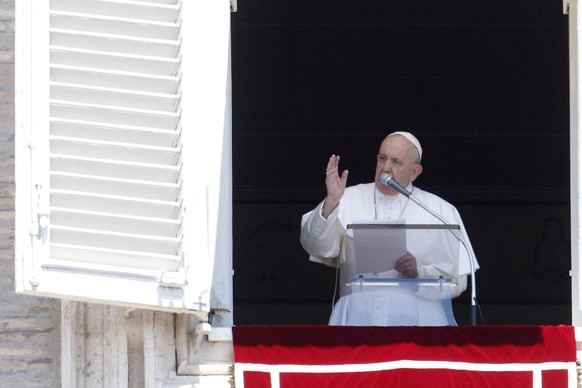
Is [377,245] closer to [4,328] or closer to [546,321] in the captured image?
[4,328]

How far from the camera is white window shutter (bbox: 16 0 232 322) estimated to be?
23.9ft

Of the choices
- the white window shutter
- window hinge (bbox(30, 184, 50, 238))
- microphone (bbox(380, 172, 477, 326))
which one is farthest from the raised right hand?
window hinge (bbox(30, 184, 50, 238))

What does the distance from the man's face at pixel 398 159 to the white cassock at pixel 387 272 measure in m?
0.10

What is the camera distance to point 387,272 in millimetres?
7926

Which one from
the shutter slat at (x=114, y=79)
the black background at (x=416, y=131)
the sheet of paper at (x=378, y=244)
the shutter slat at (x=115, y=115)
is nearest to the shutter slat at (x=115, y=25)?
the shutter slat at (x=114, y=79)

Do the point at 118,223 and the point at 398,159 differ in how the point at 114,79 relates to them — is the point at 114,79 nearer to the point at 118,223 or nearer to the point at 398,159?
the point at 118,223

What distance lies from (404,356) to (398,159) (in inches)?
56.8

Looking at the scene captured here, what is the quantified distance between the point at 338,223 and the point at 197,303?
4.49 ft

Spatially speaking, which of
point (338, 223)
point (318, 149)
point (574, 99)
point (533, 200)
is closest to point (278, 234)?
point (318, 149)

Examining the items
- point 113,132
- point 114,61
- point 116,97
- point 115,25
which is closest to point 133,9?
point 115,25

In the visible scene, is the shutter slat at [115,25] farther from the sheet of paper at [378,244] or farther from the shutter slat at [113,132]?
the sheet of paper at [378,244]

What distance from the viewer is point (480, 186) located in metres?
13.0

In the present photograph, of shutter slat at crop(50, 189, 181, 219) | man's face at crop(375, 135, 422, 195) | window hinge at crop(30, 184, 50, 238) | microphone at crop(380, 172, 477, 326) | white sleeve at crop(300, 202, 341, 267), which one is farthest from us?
man's face at crop(375, 135, 422, 195)

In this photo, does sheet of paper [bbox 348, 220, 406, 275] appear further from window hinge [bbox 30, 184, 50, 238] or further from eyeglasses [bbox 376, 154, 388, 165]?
window hinge [bbox 30, 184, 50, 238]
